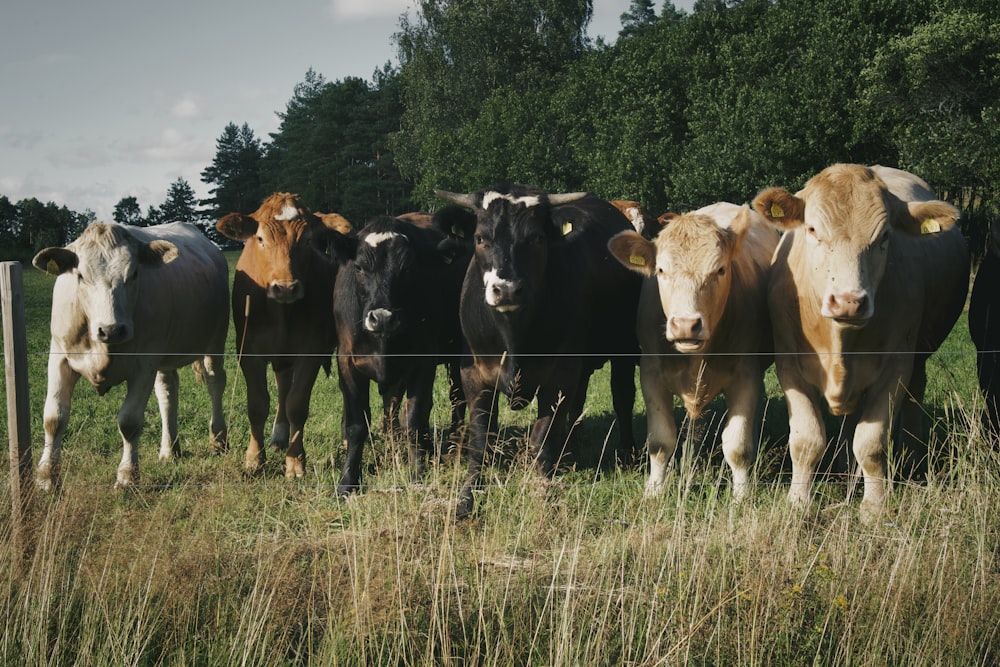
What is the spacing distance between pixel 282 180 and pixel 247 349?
7591 centimetres

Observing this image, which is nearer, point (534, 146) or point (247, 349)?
point (247, 349)

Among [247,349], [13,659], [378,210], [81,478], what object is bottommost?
[13,659]

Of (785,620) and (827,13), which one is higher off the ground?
(827,13)

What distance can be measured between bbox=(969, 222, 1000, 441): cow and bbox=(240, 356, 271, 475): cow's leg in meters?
5.76

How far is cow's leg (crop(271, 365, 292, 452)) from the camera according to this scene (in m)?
7.82

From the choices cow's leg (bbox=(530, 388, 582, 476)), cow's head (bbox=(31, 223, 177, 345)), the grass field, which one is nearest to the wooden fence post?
the grass field

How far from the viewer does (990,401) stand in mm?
7105

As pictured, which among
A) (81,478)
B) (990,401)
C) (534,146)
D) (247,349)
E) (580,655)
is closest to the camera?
(580,655)

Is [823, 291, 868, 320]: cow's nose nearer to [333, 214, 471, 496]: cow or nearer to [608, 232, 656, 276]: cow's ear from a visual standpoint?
[608, 232, 656, 276]: cow's ear

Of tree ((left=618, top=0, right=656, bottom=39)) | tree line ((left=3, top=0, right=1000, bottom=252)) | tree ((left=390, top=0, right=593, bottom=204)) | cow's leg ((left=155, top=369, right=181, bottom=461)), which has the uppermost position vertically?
tree ((left=618, top=0, right=656, bottom=39))

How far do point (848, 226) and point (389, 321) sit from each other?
9.97 ft

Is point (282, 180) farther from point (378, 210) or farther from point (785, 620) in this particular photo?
point (785, 620)

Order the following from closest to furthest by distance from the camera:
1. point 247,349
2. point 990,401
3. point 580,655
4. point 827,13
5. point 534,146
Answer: point 580,655, point 990,401, point 247,349, point 827,13, point 534,146

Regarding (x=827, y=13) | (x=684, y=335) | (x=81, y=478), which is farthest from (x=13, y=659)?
(x=827, y=13)
